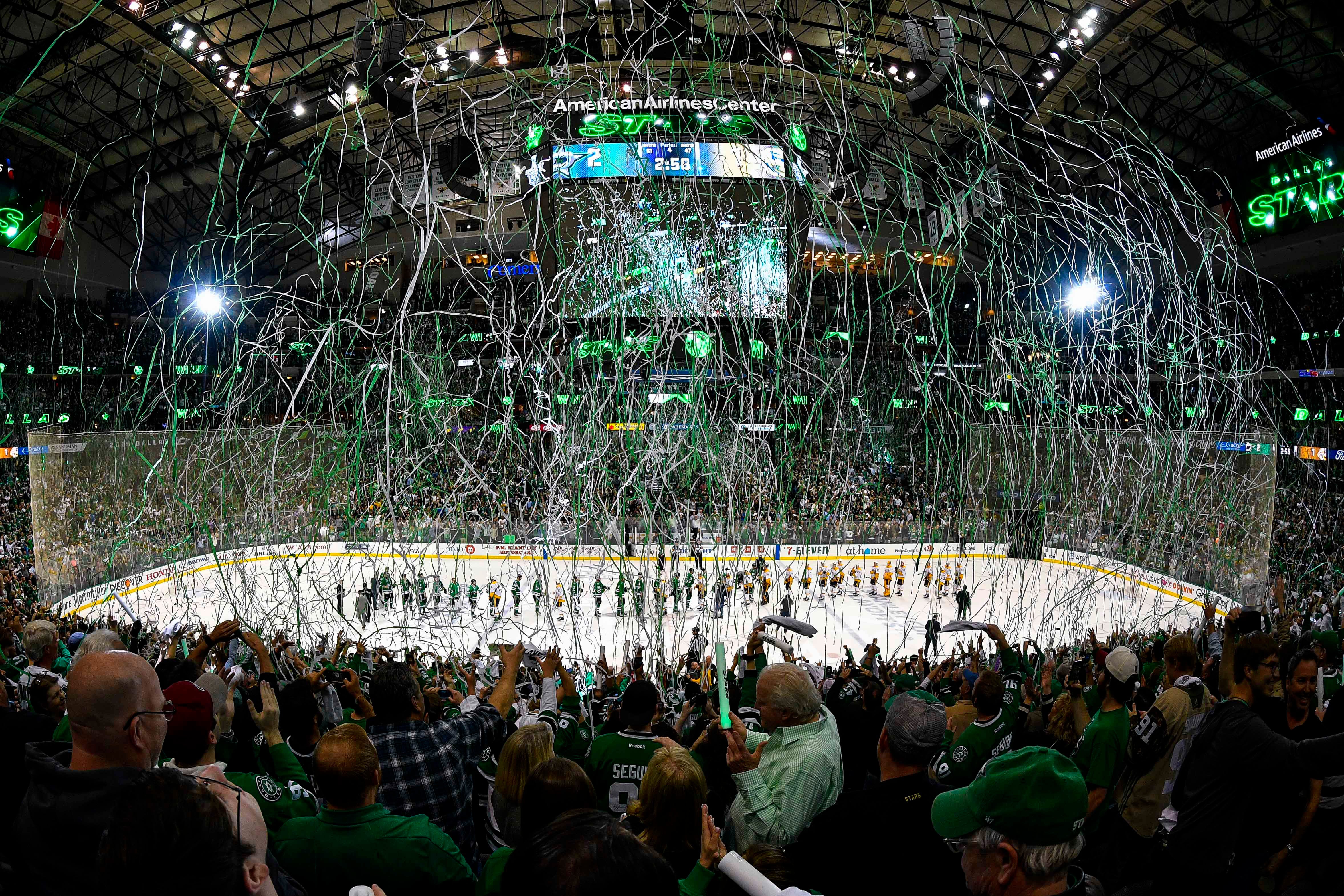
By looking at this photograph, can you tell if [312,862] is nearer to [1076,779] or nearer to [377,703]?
[377,703]

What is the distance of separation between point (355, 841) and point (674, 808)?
798mm

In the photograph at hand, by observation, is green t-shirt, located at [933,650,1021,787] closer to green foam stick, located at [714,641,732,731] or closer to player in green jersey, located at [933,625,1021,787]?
player in green jersey, located at [933,625,1021,787]

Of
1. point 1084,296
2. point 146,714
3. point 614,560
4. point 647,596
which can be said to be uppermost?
point 1084,296

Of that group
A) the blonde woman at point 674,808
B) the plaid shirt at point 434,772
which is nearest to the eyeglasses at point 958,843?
the blonde woman at point 674,808

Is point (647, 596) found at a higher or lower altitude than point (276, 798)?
lower

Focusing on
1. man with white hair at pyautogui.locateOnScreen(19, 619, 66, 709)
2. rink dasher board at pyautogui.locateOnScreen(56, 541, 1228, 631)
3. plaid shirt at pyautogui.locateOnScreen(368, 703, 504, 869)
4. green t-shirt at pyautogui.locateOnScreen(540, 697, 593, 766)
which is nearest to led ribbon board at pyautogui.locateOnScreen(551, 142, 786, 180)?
rink dasher board at pyautogui.locateOnScreen(56, 541, 1228, 631)

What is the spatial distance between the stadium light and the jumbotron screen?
16.6 feet

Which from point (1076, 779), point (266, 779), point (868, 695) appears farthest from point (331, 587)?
point (1076, 779)

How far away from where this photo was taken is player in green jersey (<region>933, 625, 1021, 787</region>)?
325cm

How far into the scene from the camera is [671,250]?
30.3ft

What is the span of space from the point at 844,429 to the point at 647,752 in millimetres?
24218

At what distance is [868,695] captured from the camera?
5062 millimetres

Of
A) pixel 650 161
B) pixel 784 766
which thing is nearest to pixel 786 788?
pixel 784 766

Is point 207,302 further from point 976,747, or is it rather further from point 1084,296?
point 976,747
